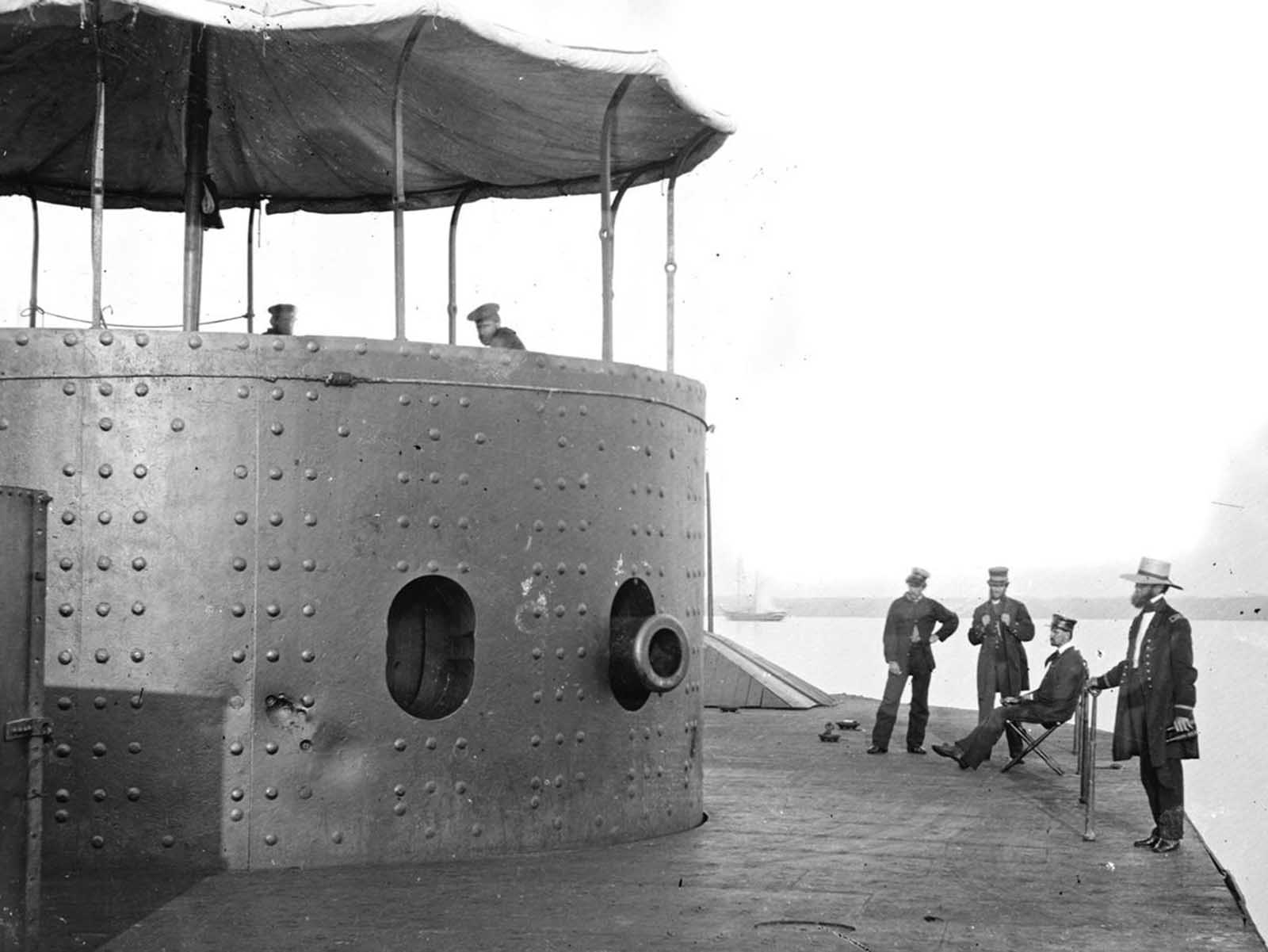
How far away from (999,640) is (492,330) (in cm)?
650

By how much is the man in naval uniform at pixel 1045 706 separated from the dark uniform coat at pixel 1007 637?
4.25 ft

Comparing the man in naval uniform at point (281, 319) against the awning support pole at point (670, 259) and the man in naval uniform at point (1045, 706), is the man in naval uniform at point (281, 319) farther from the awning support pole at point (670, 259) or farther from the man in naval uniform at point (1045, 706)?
the man in naval uniform at point (1045, 706)

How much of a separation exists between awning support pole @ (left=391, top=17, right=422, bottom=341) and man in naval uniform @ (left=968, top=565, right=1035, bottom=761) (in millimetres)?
7079

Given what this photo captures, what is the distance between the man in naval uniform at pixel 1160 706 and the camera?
8.54 m

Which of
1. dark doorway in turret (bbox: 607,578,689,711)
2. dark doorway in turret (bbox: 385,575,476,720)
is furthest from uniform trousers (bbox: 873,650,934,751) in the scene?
dark doorway in turret (bbox: 385,575,476,720)

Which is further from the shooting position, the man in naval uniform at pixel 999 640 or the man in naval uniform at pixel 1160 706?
the man in naval uniform at pixel 999 640

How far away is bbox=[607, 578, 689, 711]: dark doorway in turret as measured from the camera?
331 inches

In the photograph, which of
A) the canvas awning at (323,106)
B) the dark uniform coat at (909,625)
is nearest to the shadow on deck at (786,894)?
the dark uniform coat at (909,625)

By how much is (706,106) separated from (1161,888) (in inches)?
188

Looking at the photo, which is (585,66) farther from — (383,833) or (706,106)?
(383,833)

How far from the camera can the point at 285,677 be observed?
7523 millimetres

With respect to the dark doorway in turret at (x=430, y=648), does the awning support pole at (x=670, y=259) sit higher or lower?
higher

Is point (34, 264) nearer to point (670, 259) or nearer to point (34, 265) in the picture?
point (34, 265)

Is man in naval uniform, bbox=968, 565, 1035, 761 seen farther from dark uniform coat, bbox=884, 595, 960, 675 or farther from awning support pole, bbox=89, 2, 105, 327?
awning support pole, bbox=89, 2, 105, 327
